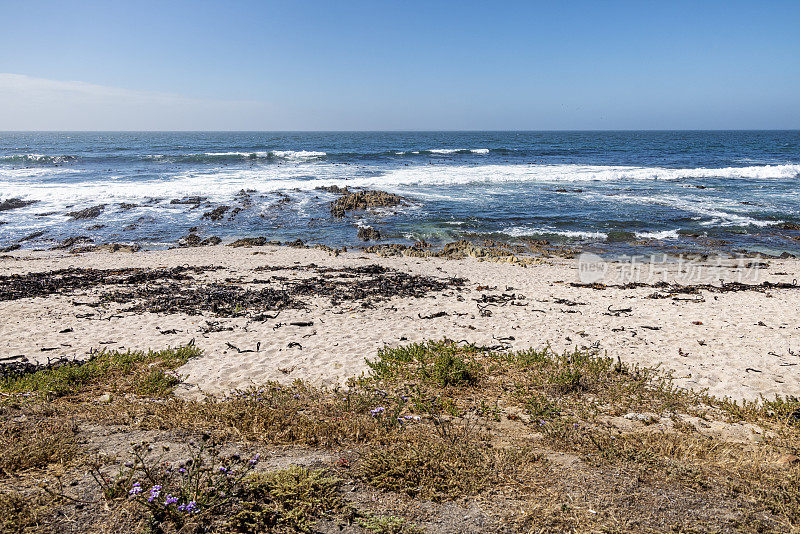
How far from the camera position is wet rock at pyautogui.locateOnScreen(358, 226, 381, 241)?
789 inches

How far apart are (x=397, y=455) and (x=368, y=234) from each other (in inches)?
661

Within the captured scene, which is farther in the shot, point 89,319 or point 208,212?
point 208,212

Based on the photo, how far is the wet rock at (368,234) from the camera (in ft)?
65.8

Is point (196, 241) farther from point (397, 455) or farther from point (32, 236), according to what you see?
point (397, 455)

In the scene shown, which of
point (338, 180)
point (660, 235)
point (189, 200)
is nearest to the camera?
point (660, 235)

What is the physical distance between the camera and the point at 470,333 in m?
8.55

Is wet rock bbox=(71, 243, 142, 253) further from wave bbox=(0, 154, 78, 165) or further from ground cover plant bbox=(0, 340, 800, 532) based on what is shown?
wave bbox=(0, 154, 78, 165)

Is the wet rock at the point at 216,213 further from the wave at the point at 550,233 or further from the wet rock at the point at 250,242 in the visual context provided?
the wave at the point at 550,233

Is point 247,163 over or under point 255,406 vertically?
over

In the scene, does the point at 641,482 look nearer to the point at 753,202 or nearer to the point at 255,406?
the point at 255,406

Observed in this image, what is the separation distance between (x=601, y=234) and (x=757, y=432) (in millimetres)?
16872

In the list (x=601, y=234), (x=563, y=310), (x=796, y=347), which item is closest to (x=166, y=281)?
(x=563, y=310)

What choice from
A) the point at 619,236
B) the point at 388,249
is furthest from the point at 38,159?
the point at 619,236

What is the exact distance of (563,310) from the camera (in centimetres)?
1005
